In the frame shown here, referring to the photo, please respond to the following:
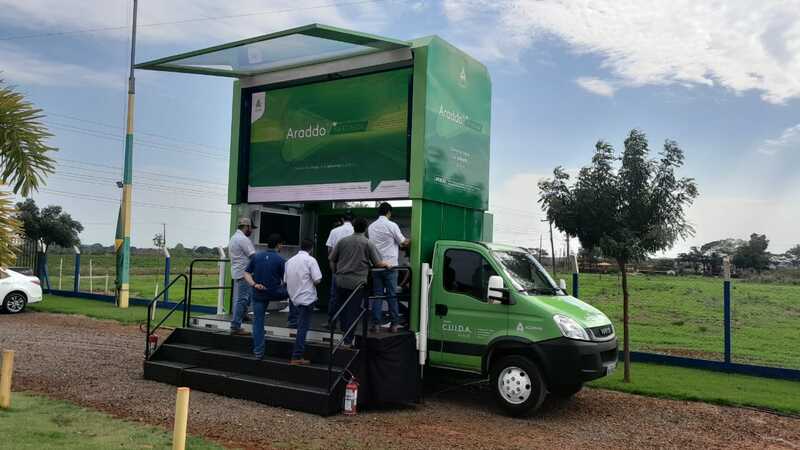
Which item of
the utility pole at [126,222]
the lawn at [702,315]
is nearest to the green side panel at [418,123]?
the lawn at [702,315]

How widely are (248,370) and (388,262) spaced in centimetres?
249

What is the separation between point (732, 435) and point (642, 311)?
1307 centimetres

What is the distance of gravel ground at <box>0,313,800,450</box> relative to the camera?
22.3 feet

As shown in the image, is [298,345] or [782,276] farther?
[782,276]

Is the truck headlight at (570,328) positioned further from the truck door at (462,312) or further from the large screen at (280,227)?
the large screen at (280,227)

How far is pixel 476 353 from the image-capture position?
8383mm

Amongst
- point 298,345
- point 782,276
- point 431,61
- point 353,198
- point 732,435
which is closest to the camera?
point 732,435

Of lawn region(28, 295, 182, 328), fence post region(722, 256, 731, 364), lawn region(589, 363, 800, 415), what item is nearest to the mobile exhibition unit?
lawn region(589, 363, 800, 415)

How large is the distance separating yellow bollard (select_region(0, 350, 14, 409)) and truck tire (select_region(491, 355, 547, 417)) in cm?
574

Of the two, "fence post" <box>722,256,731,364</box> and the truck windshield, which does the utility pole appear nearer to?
the truck windshield

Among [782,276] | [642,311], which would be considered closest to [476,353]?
[642,311]

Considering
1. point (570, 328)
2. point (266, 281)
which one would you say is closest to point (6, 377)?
point (266, 281)

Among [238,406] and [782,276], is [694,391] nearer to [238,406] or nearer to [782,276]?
[238,406]

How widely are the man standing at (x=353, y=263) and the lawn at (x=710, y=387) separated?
4.34 metres
